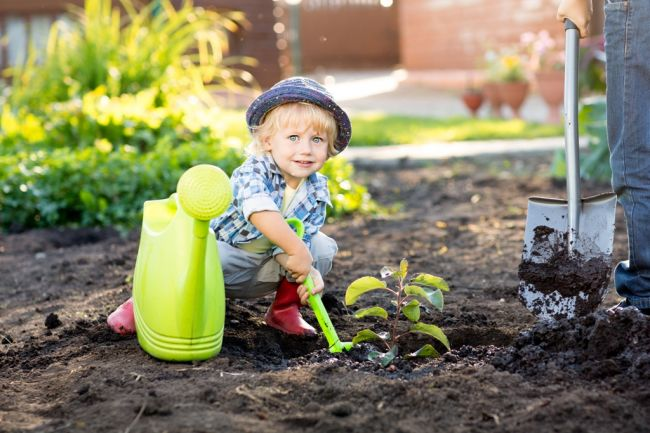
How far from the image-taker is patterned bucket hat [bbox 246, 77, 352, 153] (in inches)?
104

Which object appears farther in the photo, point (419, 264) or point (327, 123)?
point (419, 264)

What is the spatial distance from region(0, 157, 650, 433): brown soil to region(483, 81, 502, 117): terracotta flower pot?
6576 mm

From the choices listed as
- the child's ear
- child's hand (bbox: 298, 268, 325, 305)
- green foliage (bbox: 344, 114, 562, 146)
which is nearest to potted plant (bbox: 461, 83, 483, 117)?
green foliage (bbox: 344, 114, 562, 146)

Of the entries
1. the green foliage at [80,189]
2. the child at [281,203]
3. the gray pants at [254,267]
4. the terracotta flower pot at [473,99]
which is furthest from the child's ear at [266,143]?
the terracotta flower pot at [473,99]

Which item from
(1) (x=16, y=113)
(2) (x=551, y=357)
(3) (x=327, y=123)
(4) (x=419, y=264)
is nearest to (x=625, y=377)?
(2) (x=551, y=357)

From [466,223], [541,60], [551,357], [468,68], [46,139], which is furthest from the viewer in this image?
[468,68]

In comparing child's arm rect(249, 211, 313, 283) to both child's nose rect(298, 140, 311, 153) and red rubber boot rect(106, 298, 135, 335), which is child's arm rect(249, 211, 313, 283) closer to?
child's nose rect(298, 140, 311, 153)

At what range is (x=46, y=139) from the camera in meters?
5.75

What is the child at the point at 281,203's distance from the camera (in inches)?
104

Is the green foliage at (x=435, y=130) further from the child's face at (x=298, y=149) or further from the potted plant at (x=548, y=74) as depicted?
the child's face at (x=298, y=149)

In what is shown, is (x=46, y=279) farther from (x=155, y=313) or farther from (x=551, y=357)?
(x=551, y=357)

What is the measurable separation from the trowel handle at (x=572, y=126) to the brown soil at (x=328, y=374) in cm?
34

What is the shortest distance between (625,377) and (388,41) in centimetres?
2070

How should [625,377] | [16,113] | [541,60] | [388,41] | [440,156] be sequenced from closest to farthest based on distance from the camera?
[625,377] → [16,113] → [440,156] → [541,60] → [388,41]
